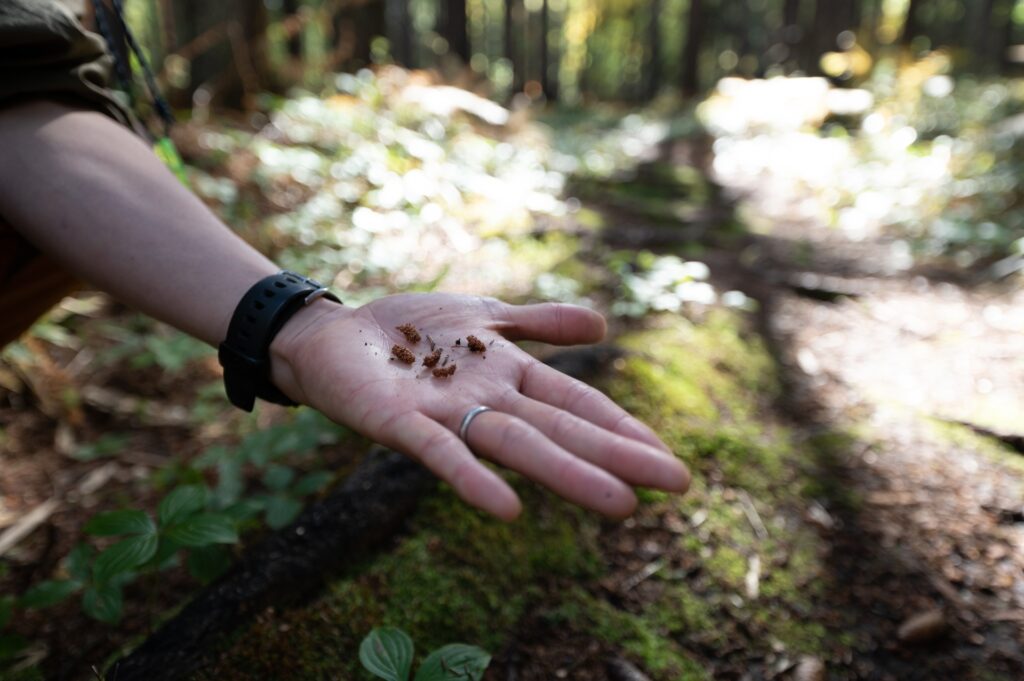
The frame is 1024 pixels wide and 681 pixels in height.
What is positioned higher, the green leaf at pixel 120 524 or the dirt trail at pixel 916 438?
the green leaf at pixel 120 524

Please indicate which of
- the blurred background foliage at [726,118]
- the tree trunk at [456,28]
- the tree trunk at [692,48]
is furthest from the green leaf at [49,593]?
the tree trunk at [692,48]

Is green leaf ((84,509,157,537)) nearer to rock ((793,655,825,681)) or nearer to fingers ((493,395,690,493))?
fingers ((493,395,690,493))

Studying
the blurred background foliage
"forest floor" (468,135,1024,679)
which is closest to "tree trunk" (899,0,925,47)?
the blurred background foliage

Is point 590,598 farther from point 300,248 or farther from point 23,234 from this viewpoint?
point 300,248

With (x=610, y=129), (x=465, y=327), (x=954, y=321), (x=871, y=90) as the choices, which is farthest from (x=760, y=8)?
(x=465, y=327)

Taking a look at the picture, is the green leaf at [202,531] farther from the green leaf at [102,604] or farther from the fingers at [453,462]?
the fingers at [453,462]

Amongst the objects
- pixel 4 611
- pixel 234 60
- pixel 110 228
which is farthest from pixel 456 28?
pixel 4 611
